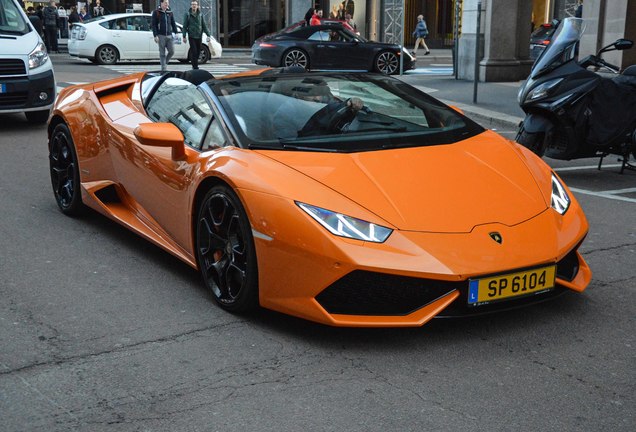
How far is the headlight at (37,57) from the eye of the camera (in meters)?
11.8

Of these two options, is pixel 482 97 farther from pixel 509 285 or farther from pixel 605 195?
pixel 509 285

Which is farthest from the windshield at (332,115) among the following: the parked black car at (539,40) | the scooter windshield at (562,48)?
the parked black car at (539,40)

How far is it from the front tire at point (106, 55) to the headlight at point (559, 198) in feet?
72.2

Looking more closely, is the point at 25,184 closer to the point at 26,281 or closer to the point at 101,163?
the point at 101,163

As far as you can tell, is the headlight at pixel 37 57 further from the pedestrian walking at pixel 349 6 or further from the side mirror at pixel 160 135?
the pedestrian walking at pixel 349 6

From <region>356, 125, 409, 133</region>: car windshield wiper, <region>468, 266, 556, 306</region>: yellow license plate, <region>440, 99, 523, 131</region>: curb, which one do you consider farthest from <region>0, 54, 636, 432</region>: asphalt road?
<region>440, 99, 523, 131</region>: curb

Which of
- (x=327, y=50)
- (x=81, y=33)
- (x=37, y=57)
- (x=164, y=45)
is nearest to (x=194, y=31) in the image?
(x=164, y=45)

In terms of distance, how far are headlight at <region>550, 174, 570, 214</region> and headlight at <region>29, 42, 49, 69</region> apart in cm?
852

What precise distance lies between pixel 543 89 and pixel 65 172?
4.48m

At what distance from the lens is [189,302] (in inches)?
194

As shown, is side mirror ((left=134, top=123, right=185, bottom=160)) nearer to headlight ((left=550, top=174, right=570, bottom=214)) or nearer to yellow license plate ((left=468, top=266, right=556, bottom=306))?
yellow license plate ((left=468, top=266, right=556, bottom=306))

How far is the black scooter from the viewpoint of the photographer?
8.53 metres

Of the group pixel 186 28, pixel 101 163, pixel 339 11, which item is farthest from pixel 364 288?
pixel 339 11

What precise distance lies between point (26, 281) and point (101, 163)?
1168mm
